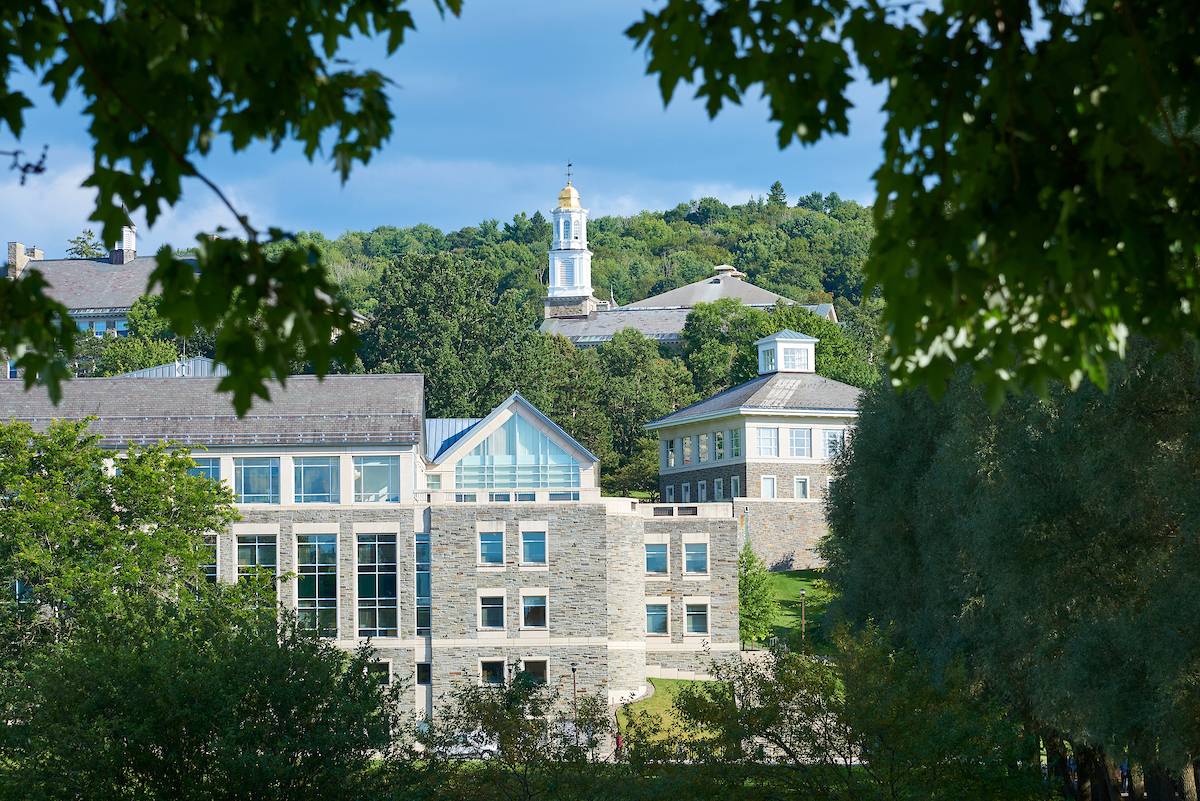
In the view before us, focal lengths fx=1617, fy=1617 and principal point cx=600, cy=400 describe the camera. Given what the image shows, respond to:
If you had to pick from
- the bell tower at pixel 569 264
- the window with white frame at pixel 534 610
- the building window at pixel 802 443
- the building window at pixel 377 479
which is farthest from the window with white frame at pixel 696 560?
the bell tower at pixel 569 264

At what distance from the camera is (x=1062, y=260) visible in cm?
617

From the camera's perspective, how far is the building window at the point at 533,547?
198 feet

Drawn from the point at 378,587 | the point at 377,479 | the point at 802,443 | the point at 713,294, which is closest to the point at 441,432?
the point at 377,479

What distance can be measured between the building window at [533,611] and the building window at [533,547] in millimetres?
1329

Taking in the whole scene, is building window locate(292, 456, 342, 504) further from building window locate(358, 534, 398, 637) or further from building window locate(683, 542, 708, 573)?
building window locate(683, 542, 708, 573)

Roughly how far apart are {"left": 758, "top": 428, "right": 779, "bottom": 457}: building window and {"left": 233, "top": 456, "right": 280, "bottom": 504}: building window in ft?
107

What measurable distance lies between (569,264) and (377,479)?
102 meters

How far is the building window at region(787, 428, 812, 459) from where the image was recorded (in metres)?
86.2

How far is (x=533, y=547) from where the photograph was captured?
60406mm

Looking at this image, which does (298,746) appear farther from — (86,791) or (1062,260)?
(1062,260)

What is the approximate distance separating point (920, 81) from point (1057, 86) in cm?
55

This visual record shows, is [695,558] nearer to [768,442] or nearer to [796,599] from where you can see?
[796,599]

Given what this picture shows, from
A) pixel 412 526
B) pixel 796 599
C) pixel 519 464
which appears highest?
pixel 519 464

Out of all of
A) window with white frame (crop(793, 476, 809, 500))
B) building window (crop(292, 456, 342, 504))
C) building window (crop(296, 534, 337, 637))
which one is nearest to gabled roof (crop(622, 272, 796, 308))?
window with white frame (crop(793, 476, 809, 500))
